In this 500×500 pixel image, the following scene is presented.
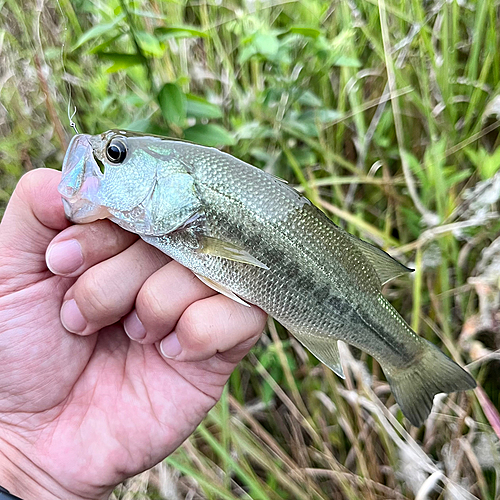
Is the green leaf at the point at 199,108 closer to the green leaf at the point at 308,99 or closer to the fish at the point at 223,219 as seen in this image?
the fish at the point at 223,219

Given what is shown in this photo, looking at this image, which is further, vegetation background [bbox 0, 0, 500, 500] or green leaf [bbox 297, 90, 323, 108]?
green leaf [bbox 297, 90, 323, 108]

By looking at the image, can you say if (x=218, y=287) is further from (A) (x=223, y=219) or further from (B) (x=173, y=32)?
(B) (x=173, y=32)

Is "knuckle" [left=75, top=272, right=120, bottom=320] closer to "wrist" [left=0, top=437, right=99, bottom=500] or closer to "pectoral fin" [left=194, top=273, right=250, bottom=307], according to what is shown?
"pectoral fin" [left=194, top=273, right=250, bottom=307]

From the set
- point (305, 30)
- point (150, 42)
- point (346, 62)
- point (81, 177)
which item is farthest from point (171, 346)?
point (346, 62)

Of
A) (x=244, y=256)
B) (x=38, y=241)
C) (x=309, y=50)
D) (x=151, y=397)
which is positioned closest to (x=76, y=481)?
(x=151, y=397)

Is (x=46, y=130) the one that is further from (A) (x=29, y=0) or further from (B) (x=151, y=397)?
(B) (x=151, y=397)

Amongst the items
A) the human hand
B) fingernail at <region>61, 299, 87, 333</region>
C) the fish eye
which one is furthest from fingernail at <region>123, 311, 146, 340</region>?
the fish eye
